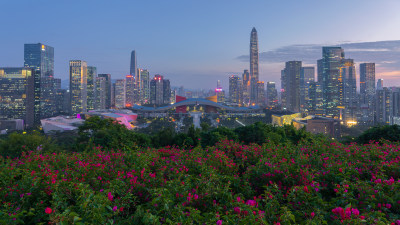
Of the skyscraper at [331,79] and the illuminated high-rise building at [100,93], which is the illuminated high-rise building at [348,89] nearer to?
the skyscraper at [331,79]

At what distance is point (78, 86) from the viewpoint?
136 metres

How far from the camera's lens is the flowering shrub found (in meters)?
3.32

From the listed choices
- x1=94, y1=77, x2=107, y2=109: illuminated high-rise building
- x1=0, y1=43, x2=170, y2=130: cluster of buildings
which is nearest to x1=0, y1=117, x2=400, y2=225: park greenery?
x1=0, y1=43, x2=170, y2=130: cluster of buildings

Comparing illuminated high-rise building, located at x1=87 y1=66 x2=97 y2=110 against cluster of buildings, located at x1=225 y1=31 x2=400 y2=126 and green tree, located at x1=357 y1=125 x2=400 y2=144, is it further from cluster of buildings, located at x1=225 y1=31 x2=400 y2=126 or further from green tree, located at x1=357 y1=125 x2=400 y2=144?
green tree, located at x1=357 y1=125 x2=400 y2=144

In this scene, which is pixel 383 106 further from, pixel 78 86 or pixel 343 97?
pixel 78 86

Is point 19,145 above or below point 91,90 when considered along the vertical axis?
below

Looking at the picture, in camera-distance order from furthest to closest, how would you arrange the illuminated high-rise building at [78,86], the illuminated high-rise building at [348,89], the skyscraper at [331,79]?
the illuminated high-rise building at [78,86]
the skyscraper at [331,79]
the illuminated high-rise building at [348,89]

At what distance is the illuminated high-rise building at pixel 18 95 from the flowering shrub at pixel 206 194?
105751mm

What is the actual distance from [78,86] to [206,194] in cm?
14743

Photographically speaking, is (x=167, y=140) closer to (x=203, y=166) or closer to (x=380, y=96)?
(x=203, y=166)

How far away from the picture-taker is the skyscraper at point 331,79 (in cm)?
12850

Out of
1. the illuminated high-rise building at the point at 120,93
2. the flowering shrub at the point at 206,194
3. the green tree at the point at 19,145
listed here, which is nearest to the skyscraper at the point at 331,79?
the green tree at the point at 19,145

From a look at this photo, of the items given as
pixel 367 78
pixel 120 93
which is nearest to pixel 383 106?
pixel 367 78

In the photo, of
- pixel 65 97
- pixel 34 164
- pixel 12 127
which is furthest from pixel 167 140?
pixel 65 97
